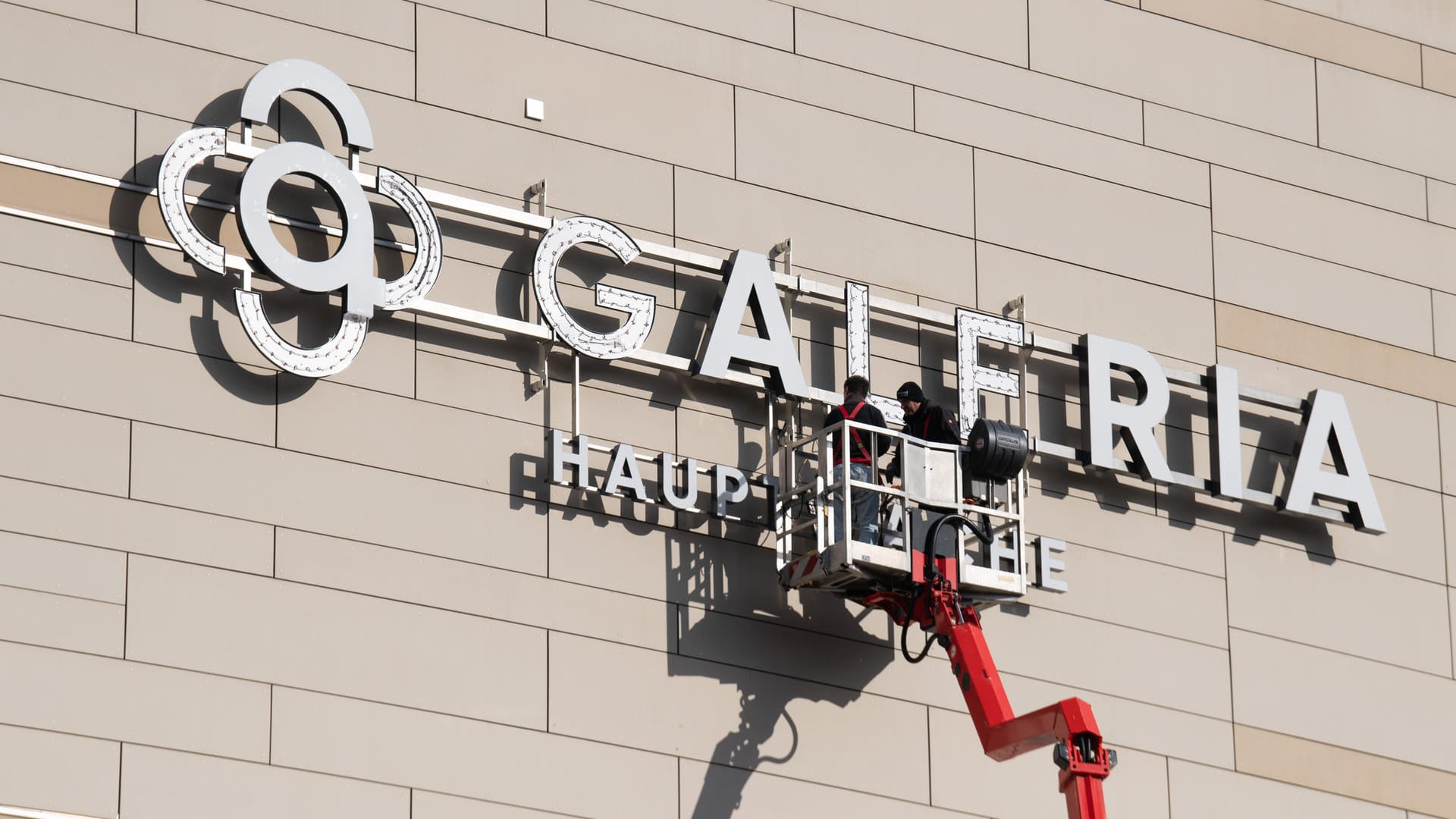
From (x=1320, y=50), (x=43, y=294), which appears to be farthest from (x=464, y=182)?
(x=1320, y=50)

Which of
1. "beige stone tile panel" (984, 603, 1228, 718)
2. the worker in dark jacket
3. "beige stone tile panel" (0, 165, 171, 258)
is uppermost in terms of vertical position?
"beige stone tile panel" (0, 165, 171, 258)

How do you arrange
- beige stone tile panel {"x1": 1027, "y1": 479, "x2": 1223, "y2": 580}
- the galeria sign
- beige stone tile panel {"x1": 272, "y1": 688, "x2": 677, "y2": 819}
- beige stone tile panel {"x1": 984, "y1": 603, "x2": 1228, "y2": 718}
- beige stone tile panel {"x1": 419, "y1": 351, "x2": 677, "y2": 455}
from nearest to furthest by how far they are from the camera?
1. beige stone tile panel {"x1": 272, "y1": 688, "x2": 677, "y2": 819}
2. the galeria sign
3. beige stone tile panel {"x1": 419, "y1": 351, "x2": 677, "y2": 455}
4. beige stone tile panel {"x1": 984, "y1": 603, "x2": 1228, "y2": 718}
5. beige stone tile panel {"x1": 1027, "y1": 479, "x2": 1223, "y2": 580}

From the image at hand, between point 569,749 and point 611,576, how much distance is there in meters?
1.42

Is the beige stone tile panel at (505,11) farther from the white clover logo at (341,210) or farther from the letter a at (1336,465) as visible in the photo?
the letter a at (1336,465)

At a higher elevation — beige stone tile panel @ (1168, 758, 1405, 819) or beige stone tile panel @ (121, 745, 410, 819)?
beige stone tile panel @ (1168, 758, 1405, 819)

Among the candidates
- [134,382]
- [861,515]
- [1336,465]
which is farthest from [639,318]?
[1336,465]

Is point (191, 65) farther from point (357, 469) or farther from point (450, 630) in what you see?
point (450, 630)

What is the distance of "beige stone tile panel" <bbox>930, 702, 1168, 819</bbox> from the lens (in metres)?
18.5

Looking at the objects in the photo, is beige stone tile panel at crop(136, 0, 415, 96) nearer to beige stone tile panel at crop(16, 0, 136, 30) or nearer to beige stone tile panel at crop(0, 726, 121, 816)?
beige stone tile panel at crop(16, 0, 136, 30)

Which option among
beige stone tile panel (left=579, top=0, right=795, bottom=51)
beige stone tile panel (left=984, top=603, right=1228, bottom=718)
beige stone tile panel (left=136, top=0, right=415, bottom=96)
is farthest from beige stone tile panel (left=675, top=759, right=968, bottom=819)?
beige stone tile panel (left=579, top=0, right=795, bottom=51)

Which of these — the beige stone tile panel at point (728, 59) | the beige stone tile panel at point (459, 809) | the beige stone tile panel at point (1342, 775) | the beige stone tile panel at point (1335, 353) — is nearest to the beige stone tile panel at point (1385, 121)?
the beige stone tile panel at point (1335, 353)

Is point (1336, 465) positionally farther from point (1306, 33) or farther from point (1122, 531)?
point (1306, 33)

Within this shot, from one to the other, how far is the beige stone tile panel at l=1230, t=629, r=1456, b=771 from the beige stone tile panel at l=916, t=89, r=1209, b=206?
13.8 ft

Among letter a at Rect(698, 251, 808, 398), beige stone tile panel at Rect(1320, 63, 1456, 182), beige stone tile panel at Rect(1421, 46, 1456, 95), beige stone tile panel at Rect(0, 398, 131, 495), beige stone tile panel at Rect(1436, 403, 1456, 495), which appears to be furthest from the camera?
beige stone tile panel at Rect(1421, 46, 1456, 95)
